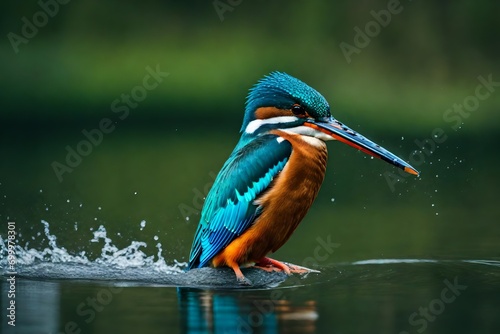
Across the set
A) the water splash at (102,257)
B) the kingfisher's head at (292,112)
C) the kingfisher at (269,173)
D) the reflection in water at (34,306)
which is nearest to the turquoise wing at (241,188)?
the kingfisher at (269,173)

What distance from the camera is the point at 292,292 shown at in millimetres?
6656

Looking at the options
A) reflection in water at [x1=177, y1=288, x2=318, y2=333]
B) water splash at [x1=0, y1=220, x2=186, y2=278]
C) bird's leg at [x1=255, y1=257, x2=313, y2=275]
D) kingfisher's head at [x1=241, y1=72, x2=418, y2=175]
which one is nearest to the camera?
reflection in water at [x1=177, y1=288, x2=318, y2=333]

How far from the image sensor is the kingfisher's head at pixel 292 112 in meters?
6.96

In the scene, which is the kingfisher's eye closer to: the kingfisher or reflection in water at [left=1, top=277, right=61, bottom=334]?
the kingfisher

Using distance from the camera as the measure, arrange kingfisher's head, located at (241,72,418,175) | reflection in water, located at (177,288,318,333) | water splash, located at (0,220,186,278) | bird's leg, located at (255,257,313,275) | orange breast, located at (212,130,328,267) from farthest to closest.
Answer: water splash, located at (0,220,186,278)
bird's leg, located at (255,257,313,275)
kingfisher's head, located at (241,72,418,175)
orange breast, located at (212,130,328,267)
reflection in water, located at (177,288,318,333)

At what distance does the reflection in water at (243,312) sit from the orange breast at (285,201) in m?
0.33

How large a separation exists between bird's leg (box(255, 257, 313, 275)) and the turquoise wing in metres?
0.36

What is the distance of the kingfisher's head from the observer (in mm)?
6957

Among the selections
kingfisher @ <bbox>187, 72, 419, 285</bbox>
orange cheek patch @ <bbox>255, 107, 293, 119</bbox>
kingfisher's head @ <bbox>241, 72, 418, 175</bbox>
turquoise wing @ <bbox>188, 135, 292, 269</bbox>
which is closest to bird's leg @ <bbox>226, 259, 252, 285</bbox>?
kingfisher @ <bbox>187, 72, 419, 285</bbox>

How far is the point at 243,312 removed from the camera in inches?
238

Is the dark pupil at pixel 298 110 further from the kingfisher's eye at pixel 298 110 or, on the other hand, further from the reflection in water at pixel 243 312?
the reflection in water at pixel 243 312

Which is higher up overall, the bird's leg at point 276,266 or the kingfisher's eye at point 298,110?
the kingfisher's eye at point 298,110

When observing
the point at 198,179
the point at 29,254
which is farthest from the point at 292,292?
the point at 198,179

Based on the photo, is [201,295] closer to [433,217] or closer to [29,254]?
[29,254]
